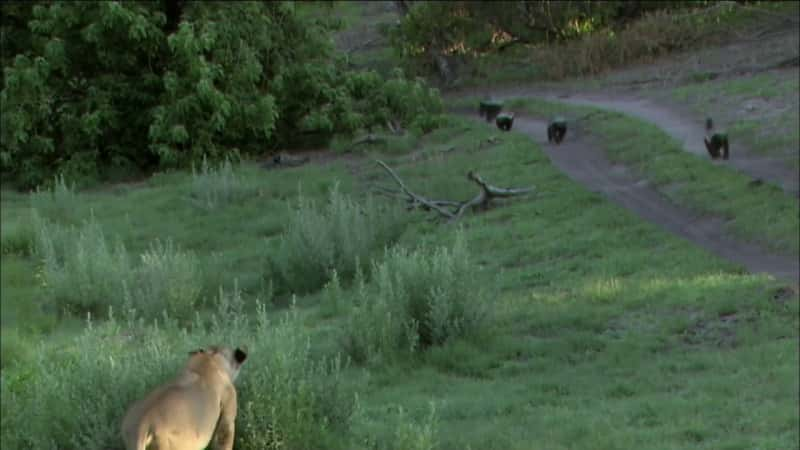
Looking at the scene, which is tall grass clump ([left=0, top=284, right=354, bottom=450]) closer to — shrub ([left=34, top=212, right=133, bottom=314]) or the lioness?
the lioness

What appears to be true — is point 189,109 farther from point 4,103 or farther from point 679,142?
point 679,142

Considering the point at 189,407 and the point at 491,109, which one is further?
the point at 491,109

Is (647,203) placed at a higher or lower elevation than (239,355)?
lower

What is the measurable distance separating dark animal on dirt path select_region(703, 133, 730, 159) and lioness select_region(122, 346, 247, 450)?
10949mm

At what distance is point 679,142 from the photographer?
1720 cm

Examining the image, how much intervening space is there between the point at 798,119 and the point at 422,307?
340 inches

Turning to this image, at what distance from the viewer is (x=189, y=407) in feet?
16.6

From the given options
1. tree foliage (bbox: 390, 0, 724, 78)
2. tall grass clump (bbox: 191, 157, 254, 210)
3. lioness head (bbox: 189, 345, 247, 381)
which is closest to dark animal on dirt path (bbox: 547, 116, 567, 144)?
tall grass clump (bbox: 191, 157, 254, 210)

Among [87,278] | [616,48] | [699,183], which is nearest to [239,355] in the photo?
[87,278]

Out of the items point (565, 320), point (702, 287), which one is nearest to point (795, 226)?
point (702, 287)

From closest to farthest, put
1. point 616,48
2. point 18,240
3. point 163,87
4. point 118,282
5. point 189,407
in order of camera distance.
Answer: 1. point 189,407
2. point 118,282
3. point 18,240
4. point 163,87
5. point 616,48

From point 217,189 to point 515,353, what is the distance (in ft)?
27.9

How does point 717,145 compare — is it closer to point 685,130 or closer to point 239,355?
point 685,130

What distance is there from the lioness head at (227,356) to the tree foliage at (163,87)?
14445 millimetres
